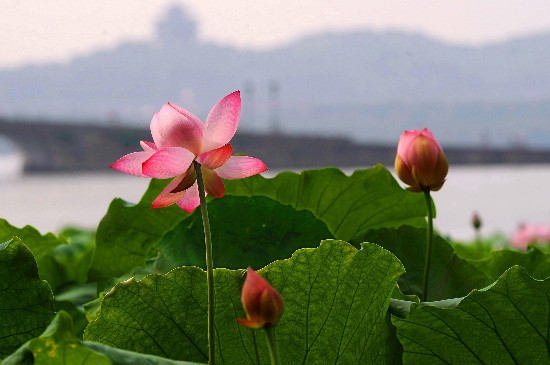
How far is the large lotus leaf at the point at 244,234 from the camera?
0.45m

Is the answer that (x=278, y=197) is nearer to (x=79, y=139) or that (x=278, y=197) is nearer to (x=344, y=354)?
(x=344, y=354)

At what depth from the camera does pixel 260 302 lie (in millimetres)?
227

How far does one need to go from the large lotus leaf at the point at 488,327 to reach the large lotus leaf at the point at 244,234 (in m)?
0.14

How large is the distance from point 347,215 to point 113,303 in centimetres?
30

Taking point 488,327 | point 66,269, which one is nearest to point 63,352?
point 488,327

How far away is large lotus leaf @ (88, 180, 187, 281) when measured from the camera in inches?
22.6

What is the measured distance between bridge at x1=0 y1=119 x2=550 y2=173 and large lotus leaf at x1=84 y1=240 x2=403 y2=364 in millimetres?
16069

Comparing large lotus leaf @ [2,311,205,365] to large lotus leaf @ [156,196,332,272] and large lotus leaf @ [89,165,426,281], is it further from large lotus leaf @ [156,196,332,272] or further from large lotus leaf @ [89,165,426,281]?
large lotus leaf @ [89,165,426,281]

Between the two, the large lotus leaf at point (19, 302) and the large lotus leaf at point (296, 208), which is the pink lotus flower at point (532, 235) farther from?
the large lotus leaf at point (19, 302)

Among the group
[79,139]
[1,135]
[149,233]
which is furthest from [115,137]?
[149,233]

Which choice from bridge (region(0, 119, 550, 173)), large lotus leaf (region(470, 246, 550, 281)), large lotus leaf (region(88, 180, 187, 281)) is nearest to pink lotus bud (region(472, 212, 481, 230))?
large lotus leaf (region(470, 246, 550, 281))

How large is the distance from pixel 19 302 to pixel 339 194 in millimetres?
328

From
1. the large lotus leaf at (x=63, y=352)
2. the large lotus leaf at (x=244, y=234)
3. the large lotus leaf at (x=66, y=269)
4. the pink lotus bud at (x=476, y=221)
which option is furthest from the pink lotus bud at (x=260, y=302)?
the pink lotus bud at (x=476, y=221)

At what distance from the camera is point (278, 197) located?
1.88 ft
